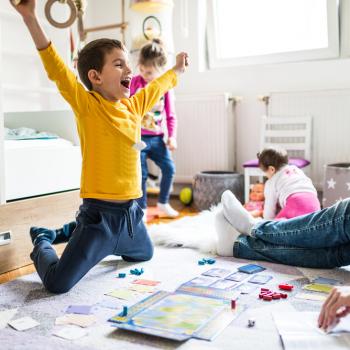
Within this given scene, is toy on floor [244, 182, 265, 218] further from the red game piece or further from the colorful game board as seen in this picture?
the colorful game board

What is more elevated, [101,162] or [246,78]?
[246,78]

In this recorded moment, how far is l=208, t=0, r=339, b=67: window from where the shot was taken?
3109 millimetres

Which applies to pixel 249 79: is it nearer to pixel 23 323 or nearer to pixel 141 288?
pixel 141 288

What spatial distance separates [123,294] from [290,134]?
1.94m

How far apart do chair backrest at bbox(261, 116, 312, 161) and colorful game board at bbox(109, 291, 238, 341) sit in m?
1.88

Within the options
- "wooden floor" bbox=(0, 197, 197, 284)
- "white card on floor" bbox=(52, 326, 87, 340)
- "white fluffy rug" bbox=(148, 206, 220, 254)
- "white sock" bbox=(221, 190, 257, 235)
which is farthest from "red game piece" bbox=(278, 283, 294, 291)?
"wooden floor" bbox=(0, 197, 197, 284)

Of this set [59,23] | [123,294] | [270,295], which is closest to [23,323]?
[123,294]

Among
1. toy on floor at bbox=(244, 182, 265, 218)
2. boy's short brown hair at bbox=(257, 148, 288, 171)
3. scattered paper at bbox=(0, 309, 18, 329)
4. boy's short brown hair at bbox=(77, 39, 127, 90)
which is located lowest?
scattered paper at bbox=(0, 309, 18, 329)

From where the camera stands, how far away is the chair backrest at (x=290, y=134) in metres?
3.00

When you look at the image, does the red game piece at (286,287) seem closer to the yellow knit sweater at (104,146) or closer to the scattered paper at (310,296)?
the scattered paper at (310,296)

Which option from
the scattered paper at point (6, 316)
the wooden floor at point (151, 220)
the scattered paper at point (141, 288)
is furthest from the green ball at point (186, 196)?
the scattered paper at point (6, 316)

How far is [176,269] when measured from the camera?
66.1 inches

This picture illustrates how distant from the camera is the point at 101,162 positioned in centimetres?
155

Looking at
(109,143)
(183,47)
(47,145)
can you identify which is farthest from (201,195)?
(109,143)
